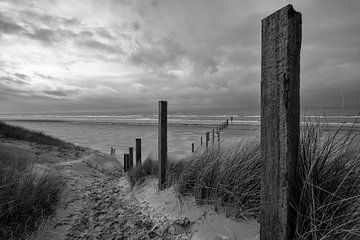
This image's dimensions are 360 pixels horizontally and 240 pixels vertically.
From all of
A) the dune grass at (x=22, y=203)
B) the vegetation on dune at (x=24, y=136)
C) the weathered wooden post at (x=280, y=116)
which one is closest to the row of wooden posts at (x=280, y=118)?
the weathered wooden post at (x=280, y=116)

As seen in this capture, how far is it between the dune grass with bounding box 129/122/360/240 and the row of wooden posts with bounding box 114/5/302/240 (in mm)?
181

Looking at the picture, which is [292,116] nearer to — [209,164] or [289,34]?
[289,34]

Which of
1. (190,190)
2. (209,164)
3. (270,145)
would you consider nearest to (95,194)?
(190,190)

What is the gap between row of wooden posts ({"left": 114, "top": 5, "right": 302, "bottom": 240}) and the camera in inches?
65.9

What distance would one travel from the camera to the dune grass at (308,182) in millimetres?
1784

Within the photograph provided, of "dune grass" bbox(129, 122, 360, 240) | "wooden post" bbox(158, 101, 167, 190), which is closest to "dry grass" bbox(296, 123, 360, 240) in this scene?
"dune grass" bbox(129, 122, 360, 240)

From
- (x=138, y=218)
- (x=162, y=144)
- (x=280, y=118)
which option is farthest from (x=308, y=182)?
(x=162, y=144)

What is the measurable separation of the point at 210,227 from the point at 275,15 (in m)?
2.47

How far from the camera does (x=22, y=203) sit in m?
2.80

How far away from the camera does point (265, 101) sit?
1.85 meters

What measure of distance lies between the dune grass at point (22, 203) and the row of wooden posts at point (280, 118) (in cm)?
311

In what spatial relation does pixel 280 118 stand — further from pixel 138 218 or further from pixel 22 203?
pixel 22 203

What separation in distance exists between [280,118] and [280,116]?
18 millimetres

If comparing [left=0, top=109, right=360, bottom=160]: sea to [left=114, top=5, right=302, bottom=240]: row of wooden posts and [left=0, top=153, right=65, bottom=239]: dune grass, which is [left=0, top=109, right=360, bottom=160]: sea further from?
[left=0, top=153, right=65, bottom=239]: dune grass
